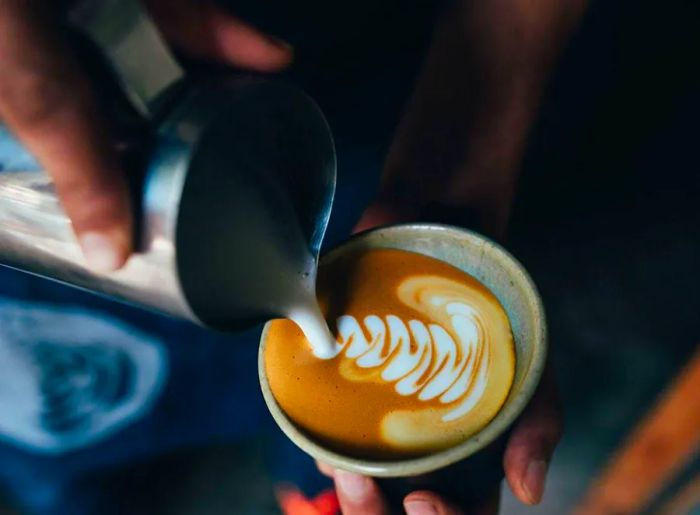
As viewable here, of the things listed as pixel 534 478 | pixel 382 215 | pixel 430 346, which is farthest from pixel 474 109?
pixel 534 478

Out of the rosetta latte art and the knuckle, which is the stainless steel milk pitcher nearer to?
the knuckle

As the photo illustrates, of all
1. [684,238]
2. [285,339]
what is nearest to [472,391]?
[285,339]

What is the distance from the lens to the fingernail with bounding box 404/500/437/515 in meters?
0.63

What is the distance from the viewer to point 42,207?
482 mm

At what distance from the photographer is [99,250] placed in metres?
0.46

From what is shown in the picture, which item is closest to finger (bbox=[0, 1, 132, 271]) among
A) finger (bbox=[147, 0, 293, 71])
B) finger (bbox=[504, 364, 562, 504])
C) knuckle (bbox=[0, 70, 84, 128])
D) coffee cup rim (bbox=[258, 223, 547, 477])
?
knuckle (bbox=[0, 70, 84, 128])

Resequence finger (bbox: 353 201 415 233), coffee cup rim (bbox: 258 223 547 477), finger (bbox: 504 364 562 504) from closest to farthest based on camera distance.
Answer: coffee cup rim (bbox: 258 223 547 477) → finger (bbox: 504 364 562 504) → finger (bbox: 353 201 415 233)

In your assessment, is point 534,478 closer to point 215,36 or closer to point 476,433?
point 476,433

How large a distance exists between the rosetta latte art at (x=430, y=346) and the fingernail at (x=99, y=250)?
32 centimetres

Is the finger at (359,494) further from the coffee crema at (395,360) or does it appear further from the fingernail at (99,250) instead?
the fingernail at (99,250)

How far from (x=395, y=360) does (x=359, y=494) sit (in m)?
0.14

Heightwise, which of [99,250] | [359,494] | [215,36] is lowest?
[359,494]

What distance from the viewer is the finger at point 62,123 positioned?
39 centimetres

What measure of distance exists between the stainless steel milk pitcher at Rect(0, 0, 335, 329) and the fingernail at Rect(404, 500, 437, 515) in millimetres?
220
